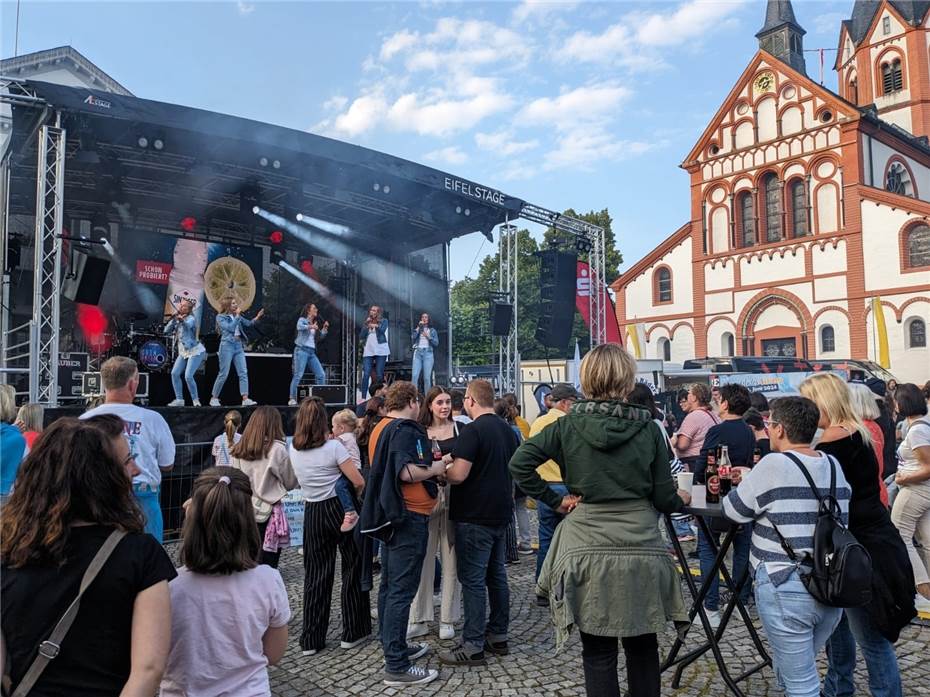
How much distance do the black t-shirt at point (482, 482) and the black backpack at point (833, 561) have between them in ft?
5.48

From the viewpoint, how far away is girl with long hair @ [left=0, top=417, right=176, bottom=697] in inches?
59.6

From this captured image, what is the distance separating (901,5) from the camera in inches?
1296

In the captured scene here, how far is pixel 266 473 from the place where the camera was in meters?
4.36

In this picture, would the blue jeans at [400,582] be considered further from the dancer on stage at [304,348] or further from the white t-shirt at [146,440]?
the dancer on stage at [304,348]

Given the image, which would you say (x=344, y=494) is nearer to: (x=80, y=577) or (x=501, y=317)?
(x=80, y=577)

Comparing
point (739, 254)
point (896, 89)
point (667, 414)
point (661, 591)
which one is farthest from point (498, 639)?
point (896, 89)

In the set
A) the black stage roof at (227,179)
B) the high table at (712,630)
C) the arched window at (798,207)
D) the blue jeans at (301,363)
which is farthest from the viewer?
the arched window at (798,207)

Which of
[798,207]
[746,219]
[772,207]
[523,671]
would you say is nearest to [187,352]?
[523,671]

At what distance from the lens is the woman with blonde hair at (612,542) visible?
2475 mm

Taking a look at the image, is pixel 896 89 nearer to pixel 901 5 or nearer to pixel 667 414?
pixel 901 5

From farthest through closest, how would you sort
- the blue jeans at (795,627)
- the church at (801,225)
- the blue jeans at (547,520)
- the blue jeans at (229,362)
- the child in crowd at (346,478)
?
the church at (801,225) → the blue jeans at (229,362) → the blue jeans at (547,520) → the child in crowd at (346,478) → the blue jeans at (795,627)

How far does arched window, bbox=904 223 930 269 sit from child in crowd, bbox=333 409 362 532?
25.7m

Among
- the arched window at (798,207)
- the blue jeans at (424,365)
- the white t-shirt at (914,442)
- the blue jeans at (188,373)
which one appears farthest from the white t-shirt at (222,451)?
the arched window at (798,207)

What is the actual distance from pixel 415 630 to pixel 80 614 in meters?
3.24
